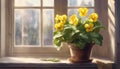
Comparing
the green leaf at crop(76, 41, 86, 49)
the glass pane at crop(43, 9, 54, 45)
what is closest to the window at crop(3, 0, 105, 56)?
the glass pane at crop(43, 9, 54, 45)

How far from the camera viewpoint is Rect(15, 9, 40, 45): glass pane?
9.83 feet

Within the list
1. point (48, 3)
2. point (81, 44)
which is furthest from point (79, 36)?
point (48, 3)

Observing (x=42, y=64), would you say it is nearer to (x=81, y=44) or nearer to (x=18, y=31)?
(x=81, y=44)

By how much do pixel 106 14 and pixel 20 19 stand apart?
0.86 metres

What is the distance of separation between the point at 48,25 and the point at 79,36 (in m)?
0.54

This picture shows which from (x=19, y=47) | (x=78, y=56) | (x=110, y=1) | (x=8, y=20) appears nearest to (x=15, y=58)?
(x=19, y=47)

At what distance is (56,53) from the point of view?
2967 mm

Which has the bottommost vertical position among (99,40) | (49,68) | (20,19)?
(49,68)

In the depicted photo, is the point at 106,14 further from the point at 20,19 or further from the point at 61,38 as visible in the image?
the point at 20,19

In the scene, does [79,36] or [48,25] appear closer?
[79,36]

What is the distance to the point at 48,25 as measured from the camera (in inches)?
118

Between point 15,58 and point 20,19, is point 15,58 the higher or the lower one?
the lower one

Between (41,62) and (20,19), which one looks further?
(20,19)

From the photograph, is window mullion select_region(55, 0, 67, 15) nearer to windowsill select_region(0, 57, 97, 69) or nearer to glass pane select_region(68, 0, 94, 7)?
glass pane select_region(68, 0, 94, 7)
